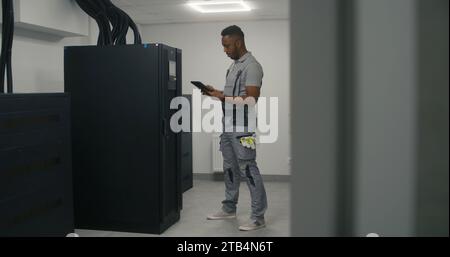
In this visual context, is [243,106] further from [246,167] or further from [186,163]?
[186,163]

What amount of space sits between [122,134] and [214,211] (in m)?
1.14

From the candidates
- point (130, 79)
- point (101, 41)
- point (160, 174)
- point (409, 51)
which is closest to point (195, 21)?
point (101, 41)

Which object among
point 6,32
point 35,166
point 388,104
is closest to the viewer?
point 388,104

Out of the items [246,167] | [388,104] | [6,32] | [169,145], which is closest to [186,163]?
[169,145]

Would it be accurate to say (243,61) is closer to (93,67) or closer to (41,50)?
(93,67)

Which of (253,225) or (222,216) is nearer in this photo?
(253,225)

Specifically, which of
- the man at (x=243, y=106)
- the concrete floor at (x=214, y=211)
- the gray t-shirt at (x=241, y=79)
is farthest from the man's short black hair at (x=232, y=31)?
the concrete floor at (x=214, y=211)

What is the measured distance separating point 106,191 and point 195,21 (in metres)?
2.62

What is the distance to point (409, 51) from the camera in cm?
49

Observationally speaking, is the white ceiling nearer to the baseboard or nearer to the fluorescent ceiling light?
the fluorescent ceiling light

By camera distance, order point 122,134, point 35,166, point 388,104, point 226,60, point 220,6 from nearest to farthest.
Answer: point 388,104 → point 35,166 → point 122,134 → point 220,6 → point 226,60

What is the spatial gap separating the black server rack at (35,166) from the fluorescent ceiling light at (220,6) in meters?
1.82

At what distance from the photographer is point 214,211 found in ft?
12.3

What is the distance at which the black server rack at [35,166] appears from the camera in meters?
2.20
